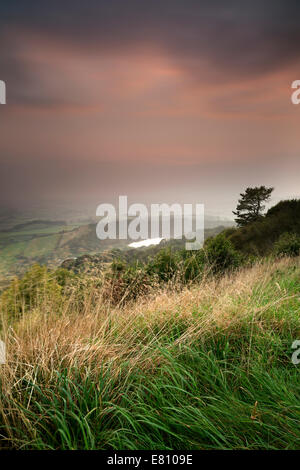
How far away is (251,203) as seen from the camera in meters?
30.5

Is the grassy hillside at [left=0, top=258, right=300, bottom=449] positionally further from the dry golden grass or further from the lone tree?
the lone tree

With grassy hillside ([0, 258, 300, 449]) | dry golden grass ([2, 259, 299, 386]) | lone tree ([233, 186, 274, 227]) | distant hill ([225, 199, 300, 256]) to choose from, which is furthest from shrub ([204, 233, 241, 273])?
lone tree ([233, 186, 274, 227])

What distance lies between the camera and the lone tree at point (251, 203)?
29.8 m

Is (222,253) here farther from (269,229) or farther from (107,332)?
(269,229)

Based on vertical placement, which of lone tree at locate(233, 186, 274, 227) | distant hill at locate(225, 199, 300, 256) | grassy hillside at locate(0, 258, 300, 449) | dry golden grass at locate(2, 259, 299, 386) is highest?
lone tree at locate(233, 186, 274, 227)

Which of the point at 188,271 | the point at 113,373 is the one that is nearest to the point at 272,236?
the point at 188,271

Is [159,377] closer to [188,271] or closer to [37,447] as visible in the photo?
[37,447]

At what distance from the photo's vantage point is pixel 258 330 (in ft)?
8.62

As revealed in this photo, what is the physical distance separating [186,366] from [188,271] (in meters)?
4.88

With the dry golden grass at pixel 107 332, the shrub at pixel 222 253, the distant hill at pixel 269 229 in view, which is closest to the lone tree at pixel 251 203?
the distant hill at pixel 269 229

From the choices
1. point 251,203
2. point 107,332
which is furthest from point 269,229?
point 107,332

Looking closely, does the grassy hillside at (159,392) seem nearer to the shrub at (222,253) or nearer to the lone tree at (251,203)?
the shrub at (222,253)

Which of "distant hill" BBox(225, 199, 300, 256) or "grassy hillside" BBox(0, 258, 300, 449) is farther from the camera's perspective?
"distant hill" BBox(225, 199, 300, 256)

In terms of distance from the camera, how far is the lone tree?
29.8 m
